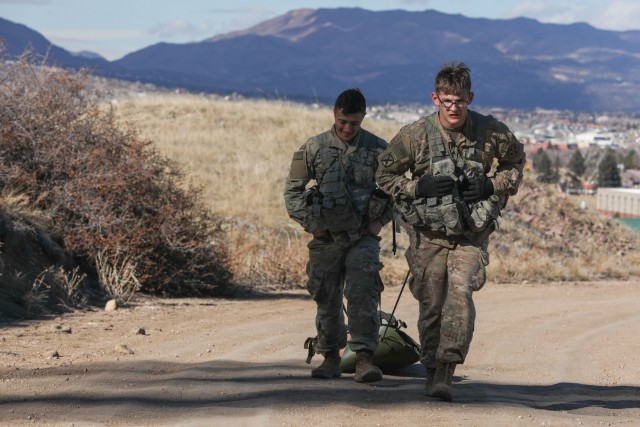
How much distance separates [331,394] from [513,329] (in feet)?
15.0

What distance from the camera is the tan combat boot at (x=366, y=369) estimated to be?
24.1 ft

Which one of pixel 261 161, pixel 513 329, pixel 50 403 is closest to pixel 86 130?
pixel 513 329

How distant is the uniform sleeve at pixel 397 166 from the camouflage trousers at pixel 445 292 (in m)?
0.33

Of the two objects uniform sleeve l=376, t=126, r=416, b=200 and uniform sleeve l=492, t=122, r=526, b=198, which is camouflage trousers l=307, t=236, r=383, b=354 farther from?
uniform sleeve l=492, t=122, r=526, b=198

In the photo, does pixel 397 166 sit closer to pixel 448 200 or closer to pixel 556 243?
pixel 448 200

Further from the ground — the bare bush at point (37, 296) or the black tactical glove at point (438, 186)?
the black tactical glove at point (438, 186)

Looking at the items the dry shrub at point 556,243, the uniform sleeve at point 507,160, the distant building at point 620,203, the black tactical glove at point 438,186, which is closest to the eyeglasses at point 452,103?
the uniform sleeve at point 507,160

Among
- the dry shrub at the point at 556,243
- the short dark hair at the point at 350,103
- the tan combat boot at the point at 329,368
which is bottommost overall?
the dry shrub at the point at 556,243

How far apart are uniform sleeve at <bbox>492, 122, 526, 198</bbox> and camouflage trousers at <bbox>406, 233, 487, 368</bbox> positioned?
42 cm

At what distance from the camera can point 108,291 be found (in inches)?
457

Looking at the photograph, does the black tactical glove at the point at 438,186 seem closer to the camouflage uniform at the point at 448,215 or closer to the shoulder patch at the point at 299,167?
the camouflage uniform at the point at 448,215

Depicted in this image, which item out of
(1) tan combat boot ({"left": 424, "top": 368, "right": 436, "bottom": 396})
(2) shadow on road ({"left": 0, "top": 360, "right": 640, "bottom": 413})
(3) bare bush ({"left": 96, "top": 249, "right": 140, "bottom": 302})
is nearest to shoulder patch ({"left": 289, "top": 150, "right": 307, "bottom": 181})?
(2) shadow on road ({"left": 0, "top": 360, "right": 640, "bottom": 413})

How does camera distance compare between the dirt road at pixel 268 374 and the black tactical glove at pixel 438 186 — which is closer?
the dirt road at pixel 268 374

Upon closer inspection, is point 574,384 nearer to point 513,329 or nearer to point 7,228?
point 513,329
